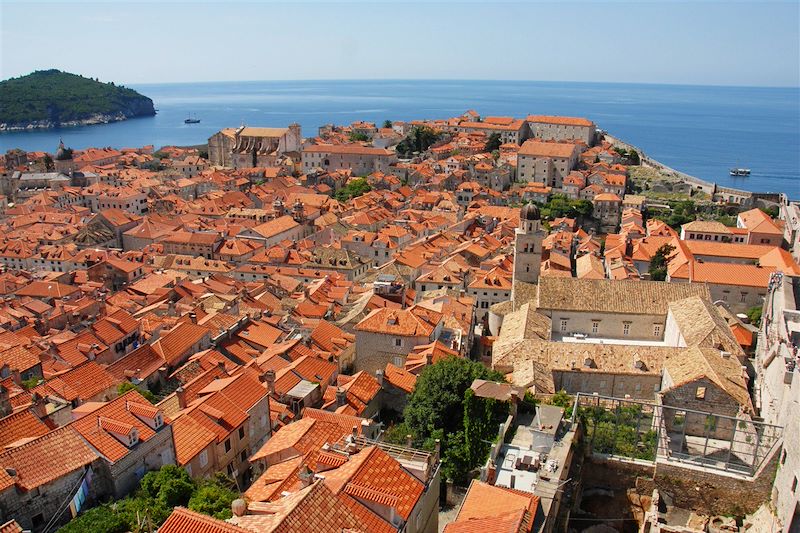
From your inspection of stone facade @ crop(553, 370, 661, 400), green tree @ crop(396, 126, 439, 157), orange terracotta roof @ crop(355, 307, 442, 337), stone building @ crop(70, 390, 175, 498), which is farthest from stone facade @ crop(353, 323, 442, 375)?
green tree @ crop(396, 126, 439, 157)

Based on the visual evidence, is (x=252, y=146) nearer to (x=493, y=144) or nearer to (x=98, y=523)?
(x=493, y=144)

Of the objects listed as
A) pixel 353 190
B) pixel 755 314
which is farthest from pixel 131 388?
pixel 353 190

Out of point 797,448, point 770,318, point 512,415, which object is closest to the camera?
point 797,448

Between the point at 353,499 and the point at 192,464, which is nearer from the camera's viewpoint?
the point at 353,499

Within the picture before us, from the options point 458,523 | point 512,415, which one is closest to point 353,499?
point 458,523

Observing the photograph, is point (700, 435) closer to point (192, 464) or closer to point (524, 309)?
point (524, 309)

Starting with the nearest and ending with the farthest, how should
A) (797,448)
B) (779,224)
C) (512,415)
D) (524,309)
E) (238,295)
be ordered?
(797,448) < (512,415) < (524,309) < (238,295) < (779,224)
